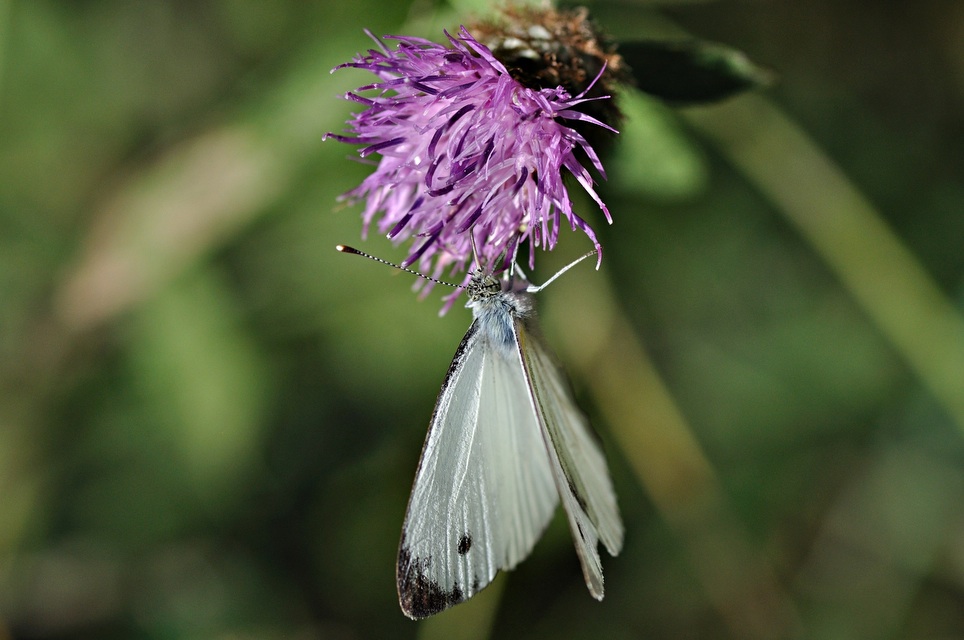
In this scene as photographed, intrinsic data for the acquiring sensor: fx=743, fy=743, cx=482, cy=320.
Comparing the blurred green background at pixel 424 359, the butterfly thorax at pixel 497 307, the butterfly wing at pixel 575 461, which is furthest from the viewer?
the blurred green background at pixel 424 359

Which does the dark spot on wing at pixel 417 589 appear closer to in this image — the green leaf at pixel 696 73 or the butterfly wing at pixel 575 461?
the butterfly wing at pixel 575 461

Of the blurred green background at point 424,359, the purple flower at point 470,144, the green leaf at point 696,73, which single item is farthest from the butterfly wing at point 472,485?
the blurred green background at point 424,359

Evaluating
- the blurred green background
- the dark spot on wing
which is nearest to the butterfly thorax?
the dark spot on wing

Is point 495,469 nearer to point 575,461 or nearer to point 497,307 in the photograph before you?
point 575,461

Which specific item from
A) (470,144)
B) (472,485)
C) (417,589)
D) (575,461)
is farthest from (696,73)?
(417,589)

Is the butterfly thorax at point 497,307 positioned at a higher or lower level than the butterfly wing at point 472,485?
higher

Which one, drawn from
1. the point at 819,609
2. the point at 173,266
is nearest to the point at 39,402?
the point at 173,266

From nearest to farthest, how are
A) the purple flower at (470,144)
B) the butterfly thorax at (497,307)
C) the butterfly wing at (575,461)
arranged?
1. the butterfly wing at (575,461)
2. the purple flower at (470,144)
3. the butterfly thorax at (497,307)
